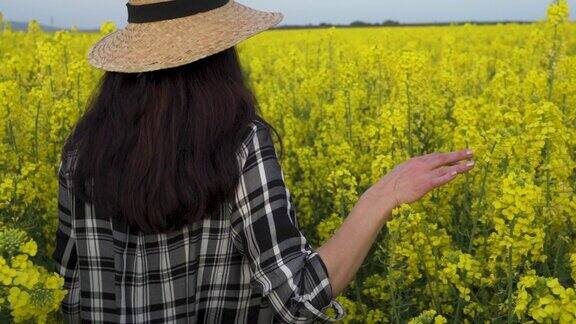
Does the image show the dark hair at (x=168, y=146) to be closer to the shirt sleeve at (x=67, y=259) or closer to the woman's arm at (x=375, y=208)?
the shirt sleeve at (x=67, y=259)

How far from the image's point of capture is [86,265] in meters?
2.01

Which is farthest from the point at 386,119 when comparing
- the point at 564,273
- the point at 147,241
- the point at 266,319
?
the point at 147,241

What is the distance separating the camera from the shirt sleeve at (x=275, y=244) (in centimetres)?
171

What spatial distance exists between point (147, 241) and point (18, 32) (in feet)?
31.2

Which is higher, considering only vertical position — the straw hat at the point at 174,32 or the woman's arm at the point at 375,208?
the straw hat at the point at 174,32

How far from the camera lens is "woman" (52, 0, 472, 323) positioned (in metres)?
1.75

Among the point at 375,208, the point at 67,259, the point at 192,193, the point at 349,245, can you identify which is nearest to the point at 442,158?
the point at 375,208

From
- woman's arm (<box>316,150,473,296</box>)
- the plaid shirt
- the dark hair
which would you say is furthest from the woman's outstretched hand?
the dark hair

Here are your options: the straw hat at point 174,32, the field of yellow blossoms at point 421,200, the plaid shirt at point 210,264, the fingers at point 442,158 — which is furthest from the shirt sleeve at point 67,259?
the fingers at point 442,158

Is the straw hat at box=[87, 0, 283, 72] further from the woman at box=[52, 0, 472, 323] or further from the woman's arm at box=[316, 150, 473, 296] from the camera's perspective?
the woman's arm at box=[316, 150, 473, 296]

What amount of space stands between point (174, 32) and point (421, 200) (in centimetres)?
122

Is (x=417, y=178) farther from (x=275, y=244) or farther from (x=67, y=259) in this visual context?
(x=67, y=259)

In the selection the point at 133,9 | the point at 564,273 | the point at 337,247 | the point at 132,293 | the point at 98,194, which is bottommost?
the point at 564,273

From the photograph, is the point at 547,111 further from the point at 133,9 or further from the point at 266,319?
the point at 133,9
